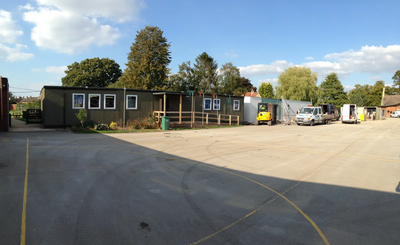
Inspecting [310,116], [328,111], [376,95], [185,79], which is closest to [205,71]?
[185,79]

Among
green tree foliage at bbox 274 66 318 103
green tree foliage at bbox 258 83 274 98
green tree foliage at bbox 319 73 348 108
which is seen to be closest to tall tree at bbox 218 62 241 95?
green tree foliage at bbox 274 66 318 103

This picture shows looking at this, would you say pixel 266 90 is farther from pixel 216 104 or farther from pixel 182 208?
pixel 182 208

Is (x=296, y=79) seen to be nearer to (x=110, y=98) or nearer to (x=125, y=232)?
(x=110, y=98)

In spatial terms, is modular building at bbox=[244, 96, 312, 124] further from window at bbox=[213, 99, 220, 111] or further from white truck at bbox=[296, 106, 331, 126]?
window at bbox=[213, 99, 220, 111]

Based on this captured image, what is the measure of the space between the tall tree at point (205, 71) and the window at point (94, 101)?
3822 centimetres

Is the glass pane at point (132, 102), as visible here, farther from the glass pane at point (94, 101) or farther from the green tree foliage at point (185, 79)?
the green tree foliage at point (185, 79)

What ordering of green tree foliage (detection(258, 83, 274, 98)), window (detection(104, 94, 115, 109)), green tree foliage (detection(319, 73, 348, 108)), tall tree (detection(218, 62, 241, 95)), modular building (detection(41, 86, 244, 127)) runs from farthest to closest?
1. green tree foliage (detection(258, 83, 274, 98))
2. green tree foliage (detection(319, 73, 348, 108))
3. tall tree (detection(218, 62, 241, 95))
4. window (detection(104, 94, 115, 109))
5. modular building (detection(41, 86, 244, 127))

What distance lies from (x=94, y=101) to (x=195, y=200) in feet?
62.2

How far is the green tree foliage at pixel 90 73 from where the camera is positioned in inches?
2245

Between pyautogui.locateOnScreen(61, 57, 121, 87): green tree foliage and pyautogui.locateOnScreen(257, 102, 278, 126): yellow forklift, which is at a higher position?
pyautogui.locateOnScreen(61, 57, 121, 87): green tree foliage

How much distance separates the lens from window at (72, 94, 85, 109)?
69.2ft

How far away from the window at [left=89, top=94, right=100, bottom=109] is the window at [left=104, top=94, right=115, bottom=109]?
22.4 inches

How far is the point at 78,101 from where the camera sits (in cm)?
2127

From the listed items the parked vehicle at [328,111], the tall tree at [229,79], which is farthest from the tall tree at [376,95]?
the parked vehicle at [328,111]
